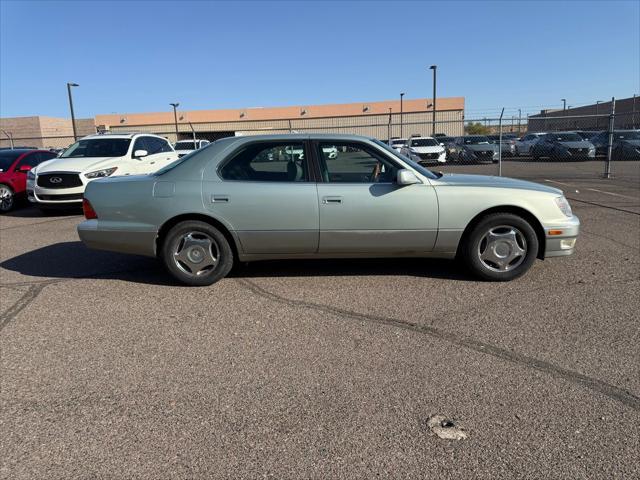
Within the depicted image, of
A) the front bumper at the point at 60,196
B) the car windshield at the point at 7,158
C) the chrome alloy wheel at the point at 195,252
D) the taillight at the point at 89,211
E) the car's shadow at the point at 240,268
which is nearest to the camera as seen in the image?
the chrome alloy wheel at the point at 195,252

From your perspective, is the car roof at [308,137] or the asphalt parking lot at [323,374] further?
the car roof at [308,137]

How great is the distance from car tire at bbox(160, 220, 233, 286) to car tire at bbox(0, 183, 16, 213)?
810cm

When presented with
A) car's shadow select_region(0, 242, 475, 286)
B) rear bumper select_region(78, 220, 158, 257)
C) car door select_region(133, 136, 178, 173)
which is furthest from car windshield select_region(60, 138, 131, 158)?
rear bumper select_region(78, 220, 158, 257)

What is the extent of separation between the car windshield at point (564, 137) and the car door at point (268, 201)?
68.6 ft

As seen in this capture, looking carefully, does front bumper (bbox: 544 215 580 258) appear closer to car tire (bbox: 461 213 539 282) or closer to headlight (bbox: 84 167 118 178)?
car tire (bbox: 461 213 539 282)

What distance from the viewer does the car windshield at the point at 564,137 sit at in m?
22.1

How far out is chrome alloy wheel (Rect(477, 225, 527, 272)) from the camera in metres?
4.91

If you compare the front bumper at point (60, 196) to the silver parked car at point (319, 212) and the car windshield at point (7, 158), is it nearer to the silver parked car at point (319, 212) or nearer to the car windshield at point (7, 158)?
the car windshield at point (7, 158)

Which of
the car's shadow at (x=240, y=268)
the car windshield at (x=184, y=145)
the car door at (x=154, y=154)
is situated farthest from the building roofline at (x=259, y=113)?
the car's shadow at (x=240, y=268)

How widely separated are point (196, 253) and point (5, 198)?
842 cm

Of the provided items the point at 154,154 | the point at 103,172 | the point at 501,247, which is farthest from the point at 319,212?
the point at 154,154

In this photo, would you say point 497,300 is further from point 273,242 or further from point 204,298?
point 204,298

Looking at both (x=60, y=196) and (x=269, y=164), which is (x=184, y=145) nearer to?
(x=60, y=196)

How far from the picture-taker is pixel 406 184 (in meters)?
4.80
